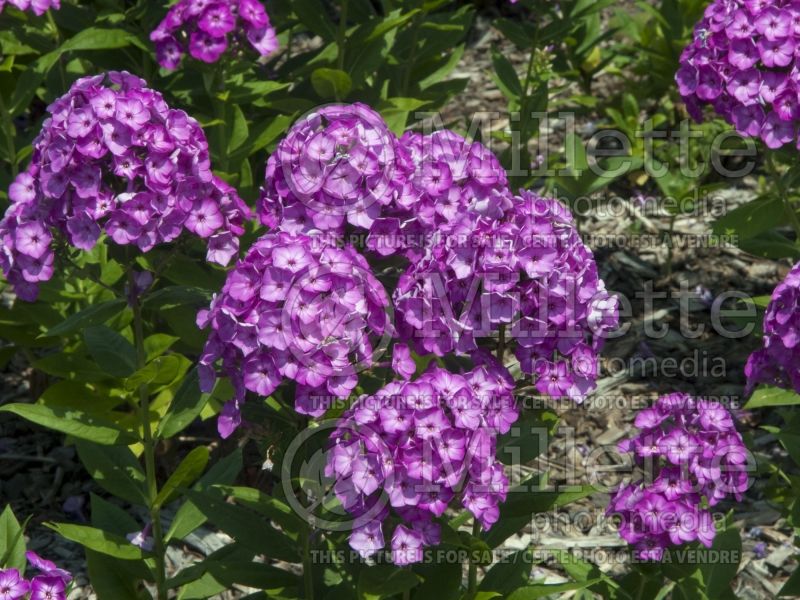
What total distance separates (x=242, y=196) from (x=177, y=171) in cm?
142

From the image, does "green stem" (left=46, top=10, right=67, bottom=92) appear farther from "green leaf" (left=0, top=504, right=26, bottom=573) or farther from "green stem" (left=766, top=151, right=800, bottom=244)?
"green stem" (left=766, top=151, right=800, bottom=244)

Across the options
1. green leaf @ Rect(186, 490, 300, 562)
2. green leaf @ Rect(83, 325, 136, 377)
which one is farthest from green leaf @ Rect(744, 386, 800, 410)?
green leaf @ Rect(83, 325, 136, 377)

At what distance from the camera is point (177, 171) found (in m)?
3.68

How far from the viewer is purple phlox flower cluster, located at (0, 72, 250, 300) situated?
3637 millimetres

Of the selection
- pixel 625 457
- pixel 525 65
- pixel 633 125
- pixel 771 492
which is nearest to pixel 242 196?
pixel 625 457

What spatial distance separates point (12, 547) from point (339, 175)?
1559 millimetres

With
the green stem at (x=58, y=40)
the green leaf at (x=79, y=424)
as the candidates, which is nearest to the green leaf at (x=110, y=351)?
the green leaf at (x=79, y=424)

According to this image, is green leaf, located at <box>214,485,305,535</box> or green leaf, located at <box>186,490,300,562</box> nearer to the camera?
green leaf, located at <box>214,485,305,535</box>

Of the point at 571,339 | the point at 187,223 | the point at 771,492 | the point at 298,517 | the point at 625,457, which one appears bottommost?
the point at 625,457

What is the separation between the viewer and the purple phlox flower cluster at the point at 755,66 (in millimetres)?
4617

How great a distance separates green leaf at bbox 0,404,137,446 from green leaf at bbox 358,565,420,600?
2.98 feet

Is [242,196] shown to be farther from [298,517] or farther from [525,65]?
[525,65]

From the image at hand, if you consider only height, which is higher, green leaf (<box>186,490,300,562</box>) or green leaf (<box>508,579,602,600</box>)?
green leaf (<box>186,490,300,562</box>)

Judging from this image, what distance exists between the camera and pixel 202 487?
4.21 m
